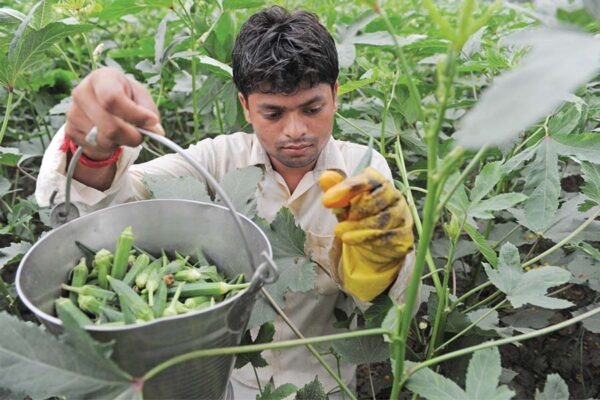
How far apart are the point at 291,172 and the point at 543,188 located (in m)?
Answer: 0.63

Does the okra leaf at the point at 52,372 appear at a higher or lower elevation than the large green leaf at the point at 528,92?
lower

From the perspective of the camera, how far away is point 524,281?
3.32 ft

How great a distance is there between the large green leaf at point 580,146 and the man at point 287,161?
410 millimetres

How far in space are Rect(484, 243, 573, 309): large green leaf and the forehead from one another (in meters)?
0.54

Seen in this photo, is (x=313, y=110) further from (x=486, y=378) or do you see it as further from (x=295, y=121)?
(x=486, y=378)

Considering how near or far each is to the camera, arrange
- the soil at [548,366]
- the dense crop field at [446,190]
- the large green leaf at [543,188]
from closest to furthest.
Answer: the dense crop field at [446,190], the large green leaf at [543,188], the soil at [548,366]

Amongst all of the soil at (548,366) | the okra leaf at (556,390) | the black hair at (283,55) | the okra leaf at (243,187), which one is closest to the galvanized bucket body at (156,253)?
the okra leaf at (243,187)

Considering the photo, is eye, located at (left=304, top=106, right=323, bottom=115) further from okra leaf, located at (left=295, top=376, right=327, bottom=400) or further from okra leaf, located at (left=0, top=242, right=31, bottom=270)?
okra leaf, located at (left=0, top=242, right=31, bottom=270)

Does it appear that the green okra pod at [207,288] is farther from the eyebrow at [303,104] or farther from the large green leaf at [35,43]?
the large green leaf at [35,43]

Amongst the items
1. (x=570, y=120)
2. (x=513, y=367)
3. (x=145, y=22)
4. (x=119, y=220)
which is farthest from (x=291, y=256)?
(x=145, y=22)

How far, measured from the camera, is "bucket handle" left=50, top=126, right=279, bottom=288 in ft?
2.24

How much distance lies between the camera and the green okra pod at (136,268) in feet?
2.90

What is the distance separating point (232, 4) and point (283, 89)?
0.47m

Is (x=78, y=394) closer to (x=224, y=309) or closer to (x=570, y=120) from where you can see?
(x=224, y=309)
